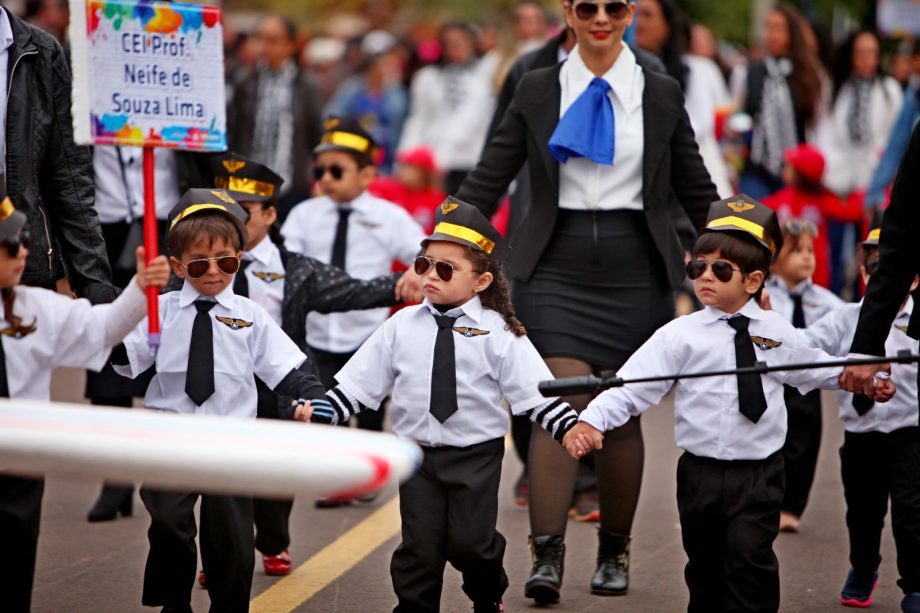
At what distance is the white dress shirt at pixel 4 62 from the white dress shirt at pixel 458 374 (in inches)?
58.8

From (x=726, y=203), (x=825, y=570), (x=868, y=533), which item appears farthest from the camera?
(x=825, y=570)

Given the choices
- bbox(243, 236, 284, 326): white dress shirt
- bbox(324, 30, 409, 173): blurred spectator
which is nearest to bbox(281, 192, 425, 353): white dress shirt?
bbox(243, 236, 284, 326): white dress shirt

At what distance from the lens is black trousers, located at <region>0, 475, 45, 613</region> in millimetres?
5184

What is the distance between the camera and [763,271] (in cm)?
607

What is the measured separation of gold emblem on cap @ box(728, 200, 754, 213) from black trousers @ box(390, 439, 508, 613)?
50.5 inches

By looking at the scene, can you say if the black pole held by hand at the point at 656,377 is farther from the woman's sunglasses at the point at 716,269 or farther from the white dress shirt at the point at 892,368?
the white dress shirt at the point at 892,368

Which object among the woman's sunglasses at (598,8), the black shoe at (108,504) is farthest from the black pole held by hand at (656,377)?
the black shoe at (108,504)

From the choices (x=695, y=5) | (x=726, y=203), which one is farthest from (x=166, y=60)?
(x=695, y=5)

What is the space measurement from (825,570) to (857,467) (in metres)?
0.71

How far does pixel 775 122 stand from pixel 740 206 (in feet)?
26.9

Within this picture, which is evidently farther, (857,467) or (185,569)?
(857,467)

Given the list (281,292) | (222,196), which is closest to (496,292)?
(222,196)

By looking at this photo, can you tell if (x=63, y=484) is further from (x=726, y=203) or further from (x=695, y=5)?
(x=695, y=5)

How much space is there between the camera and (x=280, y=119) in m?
13.5
